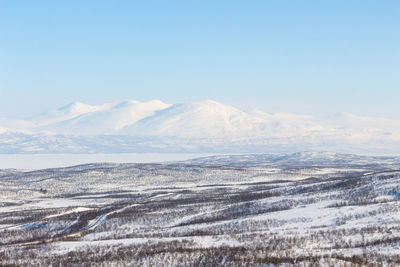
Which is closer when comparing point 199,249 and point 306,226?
point 199,249

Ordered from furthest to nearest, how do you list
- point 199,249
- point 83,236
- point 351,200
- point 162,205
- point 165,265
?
point 162,205 < point 351,200 < point 83,236 < point 199,249 < point 165,265

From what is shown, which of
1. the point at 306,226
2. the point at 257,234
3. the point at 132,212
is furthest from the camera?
the point at 132,212

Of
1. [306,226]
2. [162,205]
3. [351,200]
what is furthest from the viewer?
[162,205]

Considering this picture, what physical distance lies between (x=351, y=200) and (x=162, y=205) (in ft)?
193

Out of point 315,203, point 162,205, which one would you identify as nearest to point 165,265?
point 315,203

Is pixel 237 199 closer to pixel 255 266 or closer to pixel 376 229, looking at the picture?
pixel 376 229

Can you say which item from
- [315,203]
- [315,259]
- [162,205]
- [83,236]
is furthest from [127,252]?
[162,205]

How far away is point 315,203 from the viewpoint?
135375mm

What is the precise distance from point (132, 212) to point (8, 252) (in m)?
64.3

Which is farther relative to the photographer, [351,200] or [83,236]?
[351,200]

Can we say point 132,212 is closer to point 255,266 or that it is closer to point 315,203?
point 315,203

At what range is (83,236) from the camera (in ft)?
371

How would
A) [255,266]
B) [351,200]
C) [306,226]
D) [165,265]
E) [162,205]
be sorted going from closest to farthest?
[255,266] → [165,265] → [306,226] → [351,200] → [162,205]

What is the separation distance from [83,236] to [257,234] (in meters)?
38.3
